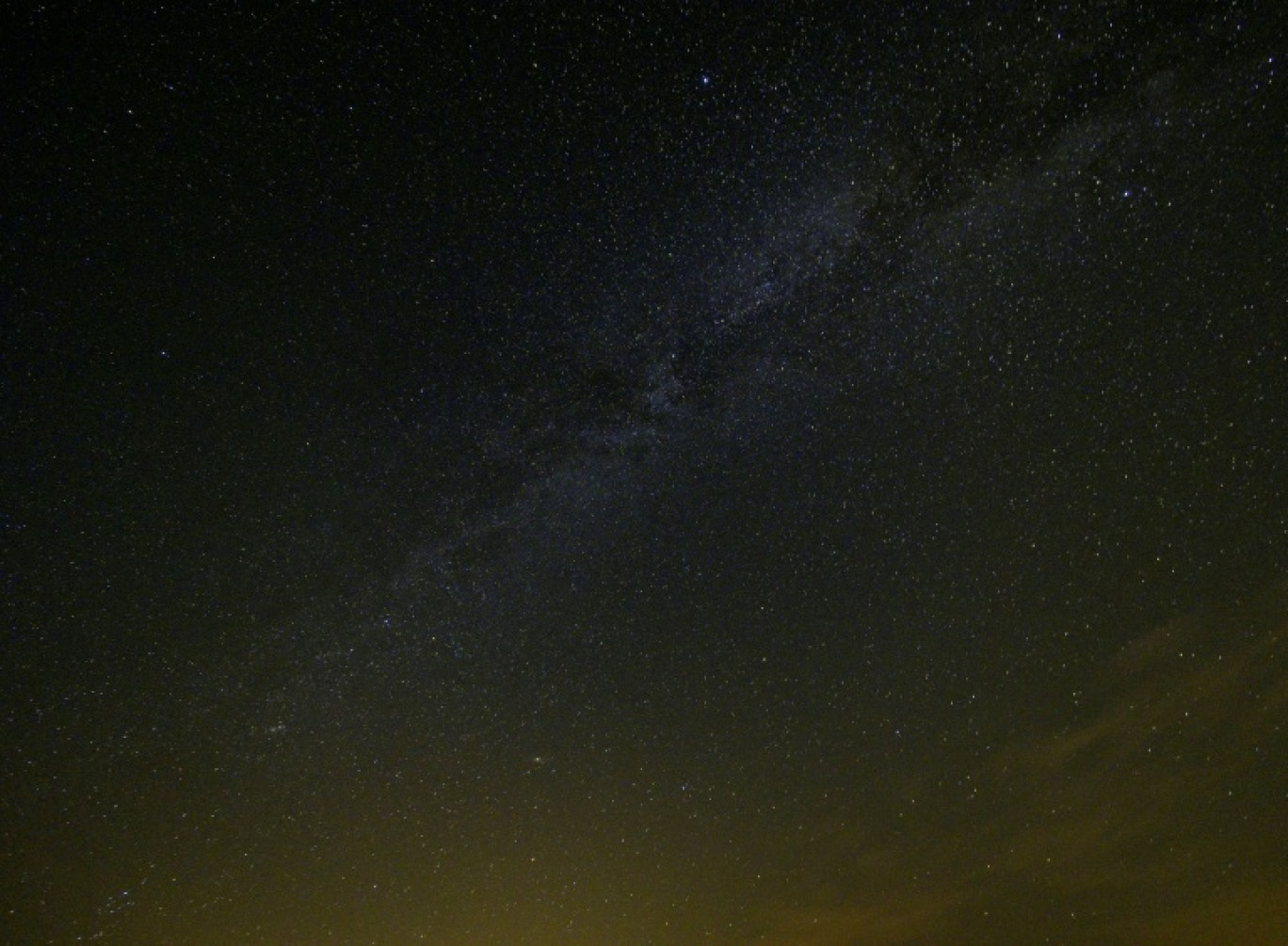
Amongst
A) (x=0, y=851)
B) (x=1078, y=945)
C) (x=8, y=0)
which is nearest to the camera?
(x=8, y=0)

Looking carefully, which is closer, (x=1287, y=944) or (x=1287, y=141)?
(x=1287, y=141)

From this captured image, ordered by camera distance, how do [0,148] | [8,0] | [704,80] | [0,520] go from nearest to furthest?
[8,0] < [0,148] < [704,80] < [0,520]

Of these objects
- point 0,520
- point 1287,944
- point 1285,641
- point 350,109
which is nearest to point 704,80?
point 350,109

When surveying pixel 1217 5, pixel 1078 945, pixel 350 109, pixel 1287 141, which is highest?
pixel 350 109

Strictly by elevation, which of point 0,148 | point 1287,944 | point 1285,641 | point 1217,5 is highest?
point 0,148

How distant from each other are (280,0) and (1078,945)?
11.1 metres

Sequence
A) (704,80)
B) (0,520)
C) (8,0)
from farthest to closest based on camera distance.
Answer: (0,520)
(704,80)
(8,0)

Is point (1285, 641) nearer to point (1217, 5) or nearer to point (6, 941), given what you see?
point (1217, 5)

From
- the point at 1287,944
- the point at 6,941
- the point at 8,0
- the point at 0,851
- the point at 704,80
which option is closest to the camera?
Result: the point at 8,0

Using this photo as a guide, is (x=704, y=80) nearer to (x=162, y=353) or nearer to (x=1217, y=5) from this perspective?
(x=1217, y=5)

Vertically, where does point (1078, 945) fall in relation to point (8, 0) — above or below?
below

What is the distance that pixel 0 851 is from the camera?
4.43 m

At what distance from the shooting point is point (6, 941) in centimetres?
498

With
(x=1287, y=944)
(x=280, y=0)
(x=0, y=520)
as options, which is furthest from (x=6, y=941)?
(x=1287, y=944)
